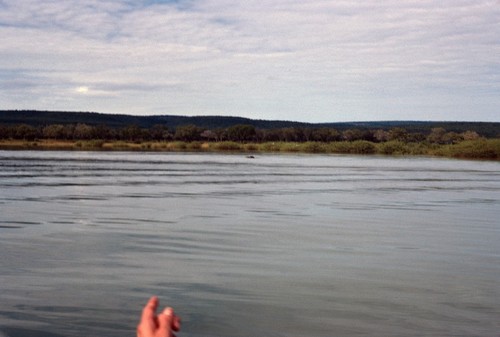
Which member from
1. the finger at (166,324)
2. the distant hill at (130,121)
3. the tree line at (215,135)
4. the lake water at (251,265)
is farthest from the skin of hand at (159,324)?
the distant hill at (130,121)

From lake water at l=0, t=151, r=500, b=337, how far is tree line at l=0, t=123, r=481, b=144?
9694 centimetres

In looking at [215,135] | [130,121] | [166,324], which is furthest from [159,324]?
[130,121]

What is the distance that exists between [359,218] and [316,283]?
8049 millimetres

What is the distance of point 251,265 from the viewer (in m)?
10.4

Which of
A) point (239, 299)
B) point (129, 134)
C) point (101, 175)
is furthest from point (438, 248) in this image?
point (129, 134)

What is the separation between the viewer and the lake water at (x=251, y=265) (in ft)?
24.4

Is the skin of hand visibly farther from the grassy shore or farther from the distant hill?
the distant hill

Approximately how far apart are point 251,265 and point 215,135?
419 feet

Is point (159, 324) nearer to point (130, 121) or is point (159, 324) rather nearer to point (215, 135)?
point (215, 135)

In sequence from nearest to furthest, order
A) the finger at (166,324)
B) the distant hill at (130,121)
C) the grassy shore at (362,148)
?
the finger at (166,324) < the grassy shore at (362,148) < the distant hill at (130,121)

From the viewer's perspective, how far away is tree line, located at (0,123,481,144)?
117188mm

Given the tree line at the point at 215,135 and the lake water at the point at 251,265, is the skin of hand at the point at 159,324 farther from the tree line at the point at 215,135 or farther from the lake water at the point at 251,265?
the tree line at the point at 215,135

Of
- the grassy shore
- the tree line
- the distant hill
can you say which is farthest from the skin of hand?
the distant hill

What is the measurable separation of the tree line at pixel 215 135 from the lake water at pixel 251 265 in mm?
96935
